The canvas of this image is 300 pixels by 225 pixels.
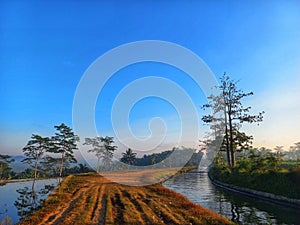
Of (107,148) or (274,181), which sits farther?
(107,148)

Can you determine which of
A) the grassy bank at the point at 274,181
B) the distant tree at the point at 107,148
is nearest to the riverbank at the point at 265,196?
the grassy bank at the point at 274,181

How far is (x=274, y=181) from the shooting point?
17.5 metres

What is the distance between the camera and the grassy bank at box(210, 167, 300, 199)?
15.2 metres

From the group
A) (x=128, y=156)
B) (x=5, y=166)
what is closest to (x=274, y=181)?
(x=5, y=166)

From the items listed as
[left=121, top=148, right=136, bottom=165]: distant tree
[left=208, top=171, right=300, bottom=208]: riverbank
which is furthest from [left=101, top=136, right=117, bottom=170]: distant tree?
[left=208, top=171, right=300, bottom=208]: riverbank

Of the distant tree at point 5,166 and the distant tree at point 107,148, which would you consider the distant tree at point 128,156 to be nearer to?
the distant tree at point 107,148

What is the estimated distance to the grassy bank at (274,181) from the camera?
15202 millimetres

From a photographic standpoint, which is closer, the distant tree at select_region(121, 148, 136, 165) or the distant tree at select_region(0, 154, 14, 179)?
the distant tree at select_region(0, 154, 14, 179)

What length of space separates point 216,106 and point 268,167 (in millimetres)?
13897

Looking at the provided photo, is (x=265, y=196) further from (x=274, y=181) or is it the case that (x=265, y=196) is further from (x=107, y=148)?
(x=107, y=148)

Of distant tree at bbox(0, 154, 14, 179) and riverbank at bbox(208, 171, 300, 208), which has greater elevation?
distant tree at bbox(0, 154, 14, 179)

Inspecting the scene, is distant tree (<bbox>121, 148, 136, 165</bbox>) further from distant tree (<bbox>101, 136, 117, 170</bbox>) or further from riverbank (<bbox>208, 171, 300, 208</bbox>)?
riverbank (<bbox>208, 171, 300, 208</bbox>)

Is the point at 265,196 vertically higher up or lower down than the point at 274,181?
lower down

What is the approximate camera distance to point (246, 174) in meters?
22.3
